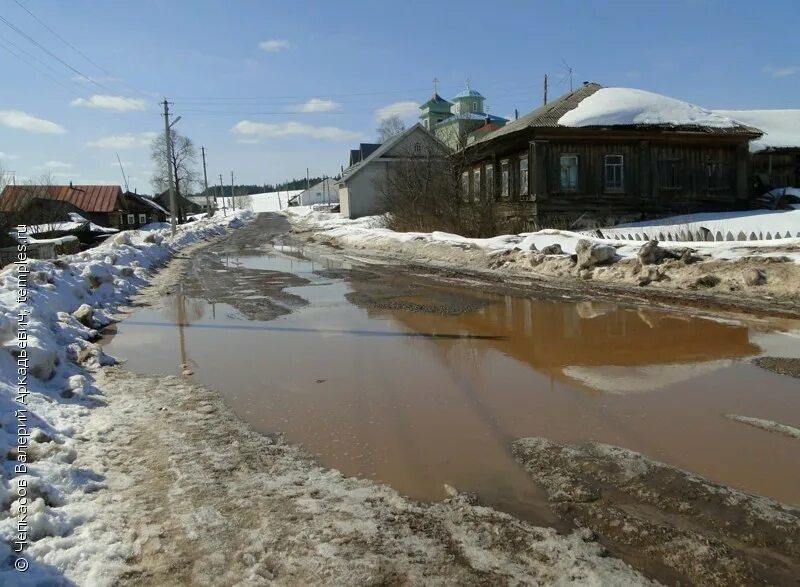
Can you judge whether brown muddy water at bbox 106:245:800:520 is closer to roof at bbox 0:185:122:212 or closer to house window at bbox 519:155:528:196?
house window at bbox 519:155:528:196

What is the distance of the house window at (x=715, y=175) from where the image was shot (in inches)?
1042

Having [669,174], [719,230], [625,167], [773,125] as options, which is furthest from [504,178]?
[773,125]

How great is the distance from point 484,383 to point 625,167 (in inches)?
877

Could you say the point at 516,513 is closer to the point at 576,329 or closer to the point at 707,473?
the point at 707,473

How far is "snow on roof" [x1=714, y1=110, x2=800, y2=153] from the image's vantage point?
29.9 metres

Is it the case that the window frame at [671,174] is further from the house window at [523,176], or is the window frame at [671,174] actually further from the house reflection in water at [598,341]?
the house reflection in water at [598,341]

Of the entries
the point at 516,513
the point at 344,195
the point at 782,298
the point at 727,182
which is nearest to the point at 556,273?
the point at 782,298

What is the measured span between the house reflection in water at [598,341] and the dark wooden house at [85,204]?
36.0 meters

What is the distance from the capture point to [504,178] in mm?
29094

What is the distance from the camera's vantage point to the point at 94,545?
330cm

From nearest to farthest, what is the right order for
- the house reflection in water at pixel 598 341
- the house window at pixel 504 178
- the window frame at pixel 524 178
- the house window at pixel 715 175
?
the house reflection in water at pixel 598 341 < the window frame at pixel 524 178 < the house window at pixel 715 175 < the house window at pixel 504 178

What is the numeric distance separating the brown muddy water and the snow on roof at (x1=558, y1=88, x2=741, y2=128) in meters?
16.8

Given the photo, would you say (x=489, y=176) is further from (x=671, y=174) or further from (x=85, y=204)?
(x=85, y=204)

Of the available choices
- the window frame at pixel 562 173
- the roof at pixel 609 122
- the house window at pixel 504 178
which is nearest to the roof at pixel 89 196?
the house window at pixel 504 178
